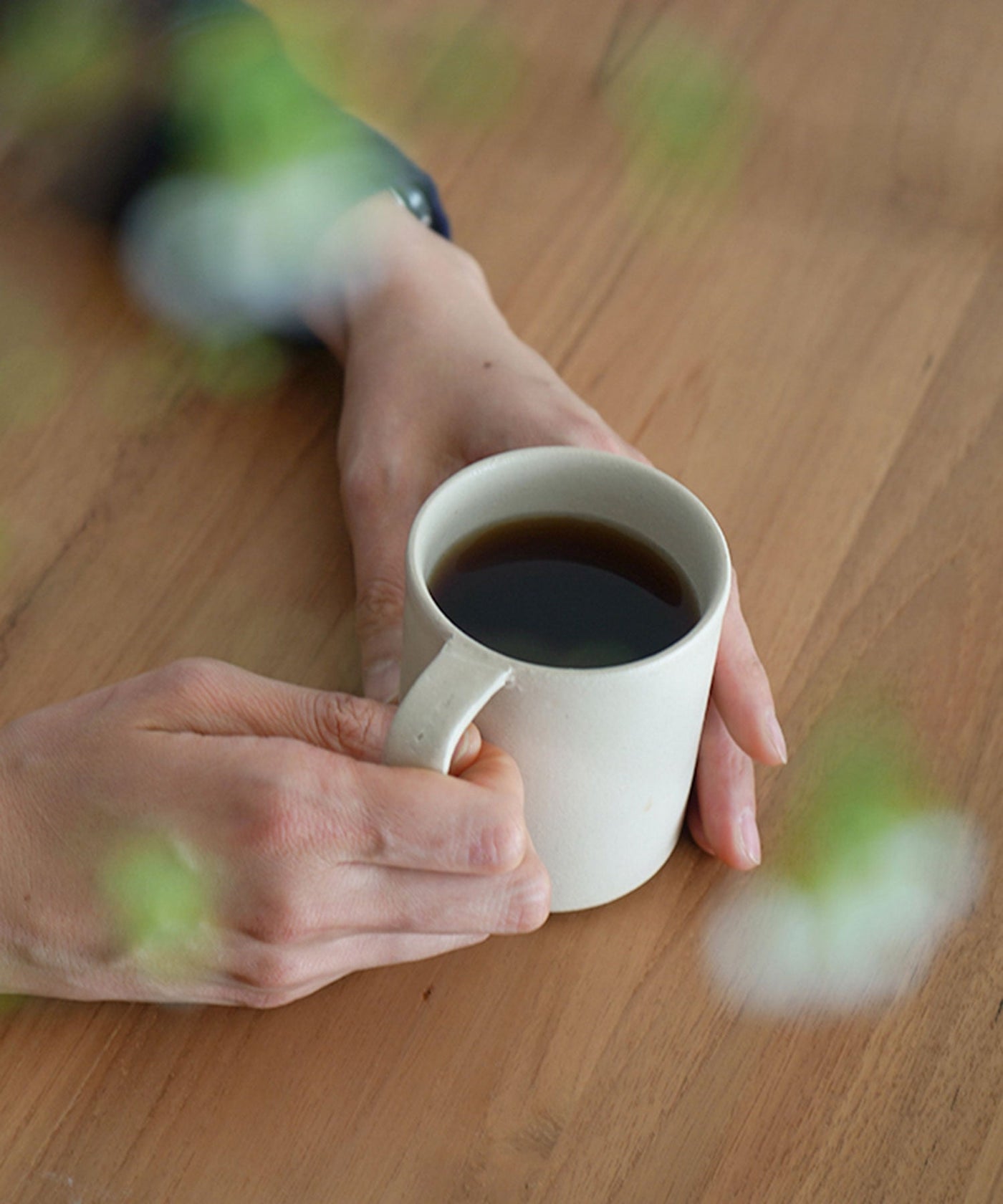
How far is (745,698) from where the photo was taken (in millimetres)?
716

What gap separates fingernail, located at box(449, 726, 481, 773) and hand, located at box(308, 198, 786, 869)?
162 mm

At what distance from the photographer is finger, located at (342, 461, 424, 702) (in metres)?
0.76

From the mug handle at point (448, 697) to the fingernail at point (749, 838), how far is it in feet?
0.72

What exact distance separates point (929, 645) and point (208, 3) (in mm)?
755

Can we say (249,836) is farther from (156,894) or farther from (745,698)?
(745,698)

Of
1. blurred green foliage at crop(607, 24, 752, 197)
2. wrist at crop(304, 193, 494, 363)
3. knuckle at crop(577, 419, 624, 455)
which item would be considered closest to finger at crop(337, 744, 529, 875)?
knuckle at crop(577, 419, 624, 455)

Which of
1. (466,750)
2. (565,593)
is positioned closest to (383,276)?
(565,593)

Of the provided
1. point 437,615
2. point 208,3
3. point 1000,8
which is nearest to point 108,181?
point 208,3

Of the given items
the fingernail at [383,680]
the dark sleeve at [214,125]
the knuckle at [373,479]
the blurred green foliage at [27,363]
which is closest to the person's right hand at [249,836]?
the fingernail at [383,680]

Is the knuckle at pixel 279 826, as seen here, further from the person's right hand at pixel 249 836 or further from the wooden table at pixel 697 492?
the wooden table at pixel 697 492

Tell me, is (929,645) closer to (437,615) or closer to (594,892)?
(594,892)

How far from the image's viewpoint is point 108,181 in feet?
3.39

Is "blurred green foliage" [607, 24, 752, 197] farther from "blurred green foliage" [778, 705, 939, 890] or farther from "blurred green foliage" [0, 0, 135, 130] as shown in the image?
"blurred green foliage" [778, 705, 939, 890]

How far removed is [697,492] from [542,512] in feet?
0.80
